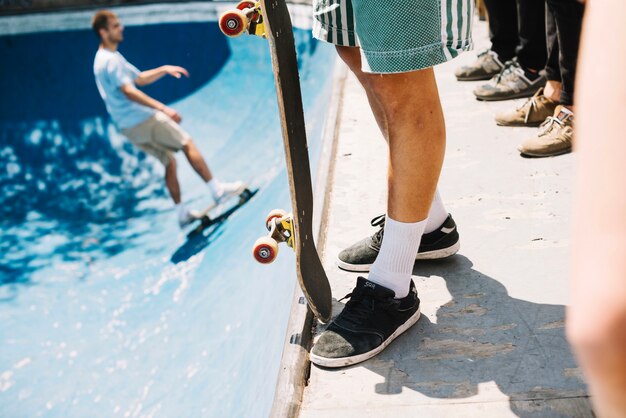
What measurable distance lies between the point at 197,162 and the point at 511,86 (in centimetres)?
283

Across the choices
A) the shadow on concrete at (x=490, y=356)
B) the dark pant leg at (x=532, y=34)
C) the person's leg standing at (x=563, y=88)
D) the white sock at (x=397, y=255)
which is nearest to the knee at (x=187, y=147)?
the dark pant leg at (x=532, y=34)

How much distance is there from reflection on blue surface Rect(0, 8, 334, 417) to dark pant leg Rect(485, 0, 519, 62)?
1.45 meters

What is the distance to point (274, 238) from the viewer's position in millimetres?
2324

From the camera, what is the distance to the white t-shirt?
245 inches

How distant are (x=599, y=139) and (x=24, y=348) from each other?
4339 millimetres

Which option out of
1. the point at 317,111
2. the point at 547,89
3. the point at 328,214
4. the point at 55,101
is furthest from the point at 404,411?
the point at 55,101

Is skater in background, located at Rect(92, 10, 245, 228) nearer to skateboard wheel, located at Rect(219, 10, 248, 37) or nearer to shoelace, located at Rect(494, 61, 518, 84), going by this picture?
shoelace, located at Rect(494, 61, 518, 84)

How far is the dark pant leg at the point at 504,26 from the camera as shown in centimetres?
471

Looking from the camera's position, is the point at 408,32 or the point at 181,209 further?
the point at 181,209

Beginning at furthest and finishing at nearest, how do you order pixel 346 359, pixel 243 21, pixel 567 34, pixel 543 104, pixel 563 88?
1. pixel 543 104
2. pixel 563 88
3. pixel 567 34
4. pixel 243 21
5. pixel 346 359

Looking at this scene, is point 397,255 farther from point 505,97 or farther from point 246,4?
point 505,97

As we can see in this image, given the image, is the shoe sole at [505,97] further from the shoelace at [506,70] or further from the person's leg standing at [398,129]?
the person's leg standing at [398,129]

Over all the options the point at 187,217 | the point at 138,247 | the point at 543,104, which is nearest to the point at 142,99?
the point at 187,217

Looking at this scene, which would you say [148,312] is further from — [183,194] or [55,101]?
[55,101]
